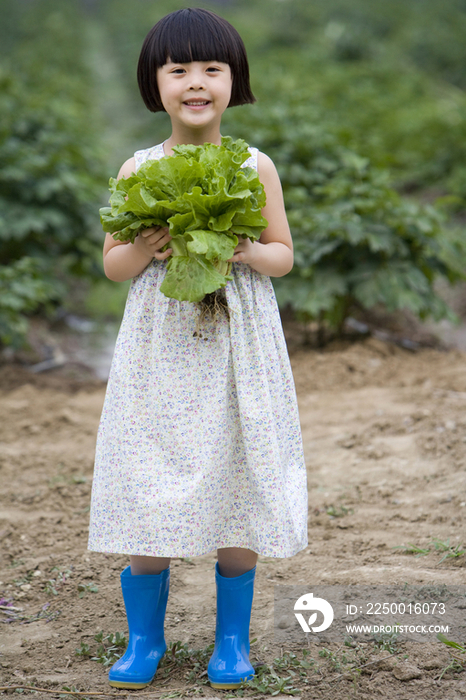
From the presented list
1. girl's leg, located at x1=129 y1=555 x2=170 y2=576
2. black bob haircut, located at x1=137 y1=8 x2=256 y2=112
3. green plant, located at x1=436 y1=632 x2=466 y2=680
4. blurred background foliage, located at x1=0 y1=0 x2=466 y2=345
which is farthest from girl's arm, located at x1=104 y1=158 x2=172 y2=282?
blurred background foliage, located at x1=0 y1=0 x2=466 y2=345

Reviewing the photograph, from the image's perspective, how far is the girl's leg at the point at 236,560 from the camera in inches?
77.2

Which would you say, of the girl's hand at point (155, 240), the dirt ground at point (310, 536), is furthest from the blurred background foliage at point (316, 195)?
the girl's hand at point (155, 240)

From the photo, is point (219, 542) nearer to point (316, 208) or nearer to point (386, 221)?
point (386, 221)

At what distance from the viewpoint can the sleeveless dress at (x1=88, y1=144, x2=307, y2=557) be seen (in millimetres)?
1837

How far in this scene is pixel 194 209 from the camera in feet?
5.54

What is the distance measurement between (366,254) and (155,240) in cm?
322

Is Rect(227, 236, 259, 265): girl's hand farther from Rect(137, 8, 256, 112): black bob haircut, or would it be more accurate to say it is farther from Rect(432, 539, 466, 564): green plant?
Rect(432, 539, 466, 564): green plant

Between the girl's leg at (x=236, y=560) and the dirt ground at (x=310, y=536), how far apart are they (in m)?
0.29

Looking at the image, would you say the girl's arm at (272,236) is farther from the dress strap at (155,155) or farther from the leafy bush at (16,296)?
the leafy bush at (16,296)

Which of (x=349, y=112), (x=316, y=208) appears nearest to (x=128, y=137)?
(x=349, y=112)

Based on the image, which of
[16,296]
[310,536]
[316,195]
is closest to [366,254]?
[316,195]

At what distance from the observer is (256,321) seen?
1.89m

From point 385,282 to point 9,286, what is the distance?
2501 millimetres

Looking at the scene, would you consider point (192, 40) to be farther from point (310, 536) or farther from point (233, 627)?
point (310, 536)
